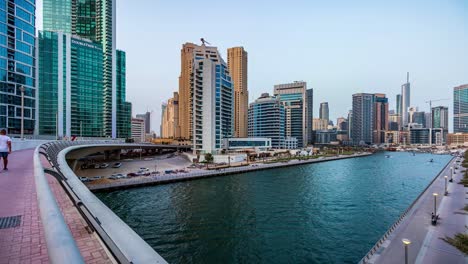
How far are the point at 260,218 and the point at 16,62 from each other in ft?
296

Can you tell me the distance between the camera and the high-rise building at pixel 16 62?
2648 inches

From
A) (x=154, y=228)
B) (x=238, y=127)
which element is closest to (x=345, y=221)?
(x=154, y=228)

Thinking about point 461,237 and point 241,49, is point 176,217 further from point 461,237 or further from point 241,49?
point 241,49

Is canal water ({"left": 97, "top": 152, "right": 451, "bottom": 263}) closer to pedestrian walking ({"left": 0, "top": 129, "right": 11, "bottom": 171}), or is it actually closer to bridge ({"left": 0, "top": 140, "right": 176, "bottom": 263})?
pedestrian walking ({"left": 0, "top": 129, "right": 11, "bottom": 171})

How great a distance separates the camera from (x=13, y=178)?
10914 mm

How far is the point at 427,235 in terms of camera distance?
20.0 m

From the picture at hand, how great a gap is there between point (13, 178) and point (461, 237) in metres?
28.1

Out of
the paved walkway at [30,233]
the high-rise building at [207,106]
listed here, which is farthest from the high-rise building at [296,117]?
the paved walkway at [30,233]

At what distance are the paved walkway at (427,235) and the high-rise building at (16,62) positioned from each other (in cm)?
9438

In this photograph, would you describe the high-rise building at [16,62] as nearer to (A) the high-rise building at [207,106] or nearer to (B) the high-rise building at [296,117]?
(A) the high-rise building at [207,106]

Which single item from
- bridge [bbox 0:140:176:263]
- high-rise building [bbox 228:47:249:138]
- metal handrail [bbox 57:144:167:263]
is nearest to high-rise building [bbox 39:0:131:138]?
high-rise building [bbox 228:47:249:138]

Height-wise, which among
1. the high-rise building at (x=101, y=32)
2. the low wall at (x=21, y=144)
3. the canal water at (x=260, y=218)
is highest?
the high-rise building at (x=101, y=32)

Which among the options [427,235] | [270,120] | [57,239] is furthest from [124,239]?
[270,120]

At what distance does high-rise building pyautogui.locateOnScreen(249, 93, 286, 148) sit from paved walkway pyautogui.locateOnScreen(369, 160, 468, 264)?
97.6m
